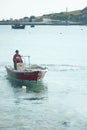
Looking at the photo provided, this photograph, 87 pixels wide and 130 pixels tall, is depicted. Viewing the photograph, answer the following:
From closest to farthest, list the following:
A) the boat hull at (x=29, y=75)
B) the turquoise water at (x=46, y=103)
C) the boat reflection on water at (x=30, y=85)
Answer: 1. the turquoise water at (x=46, y=103)
2. the boat reflection on water at (x=30, y=85)
3. the boat hull at (x=29, y=75)

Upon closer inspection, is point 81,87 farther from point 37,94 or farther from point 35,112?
point 35,112

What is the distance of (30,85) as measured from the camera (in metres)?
44.5

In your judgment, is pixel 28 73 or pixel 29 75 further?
pixel 29 75

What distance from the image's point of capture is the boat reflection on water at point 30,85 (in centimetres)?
4250

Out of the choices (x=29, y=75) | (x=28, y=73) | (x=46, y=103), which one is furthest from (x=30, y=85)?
(x=46, y=103)

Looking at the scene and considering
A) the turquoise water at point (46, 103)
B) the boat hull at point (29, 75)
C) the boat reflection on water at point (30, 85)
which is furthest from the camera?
the boat hull at point (29, 75)

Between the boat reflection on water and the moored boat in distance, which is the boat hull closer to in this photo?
the moored boat in distance

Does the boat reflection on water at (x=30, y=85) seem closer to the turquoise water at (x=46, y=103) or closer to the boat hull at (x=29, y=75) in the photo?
the turquoise water at (x=46, y=103)

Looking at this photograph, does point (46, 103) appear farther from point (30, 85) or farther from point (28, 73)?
point (30, 85)

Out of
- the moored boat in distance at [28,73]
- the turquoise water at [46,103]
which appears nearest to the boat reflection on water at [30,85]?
the turquoise water at [46,103]

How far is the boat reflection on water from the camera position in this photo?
42500 millimetres

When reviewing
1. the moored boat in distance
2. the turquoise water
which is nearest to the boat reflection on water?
the turquoise water

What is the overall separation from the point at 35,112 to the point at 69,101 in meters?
4.80

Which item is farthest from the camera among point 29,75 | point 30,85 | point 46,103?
point 30,85
